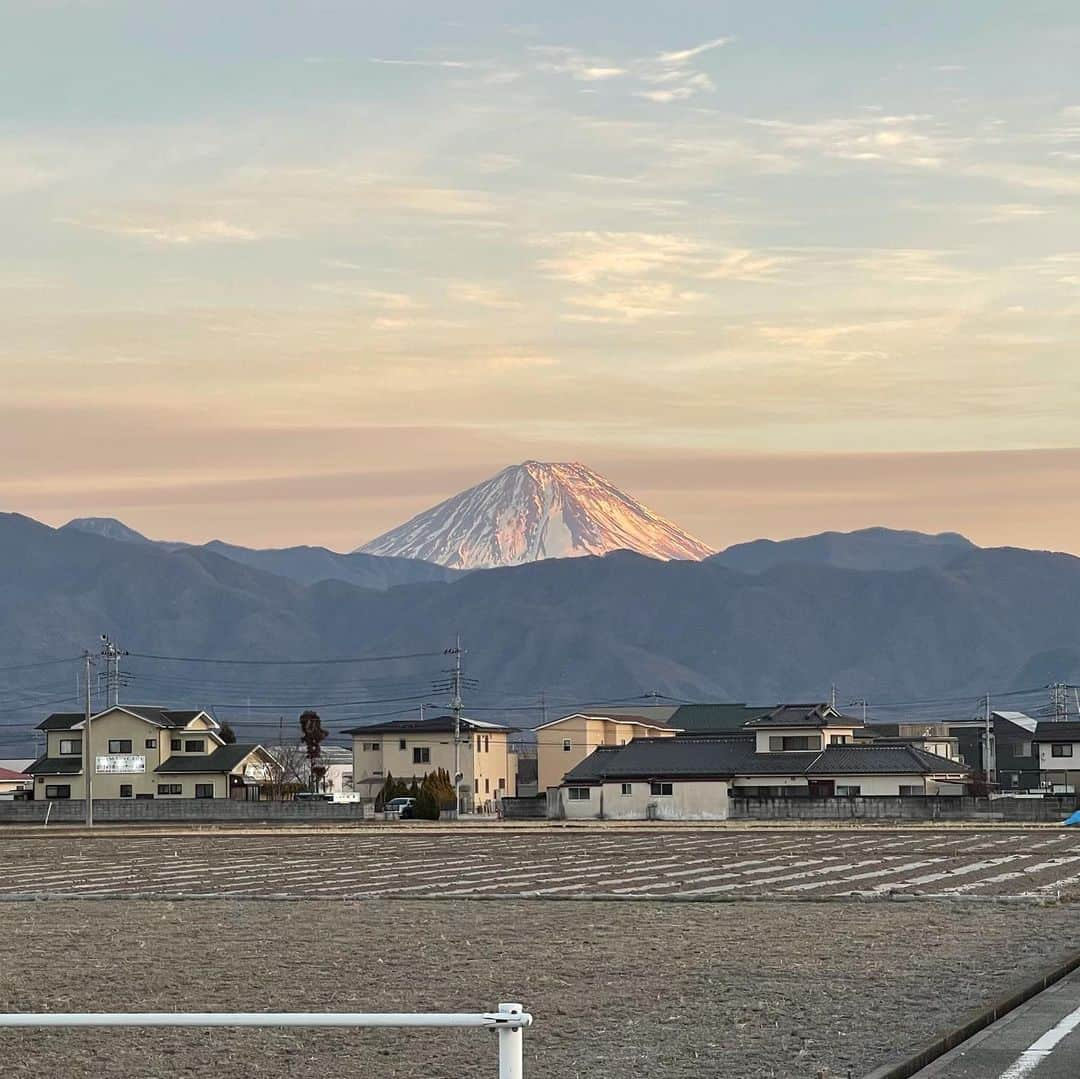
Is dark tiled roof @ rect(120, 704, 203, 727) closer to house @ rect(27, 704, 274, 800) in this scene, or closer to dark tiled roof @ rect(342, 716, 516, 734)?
house @ rect(27, 704, 274, 800)

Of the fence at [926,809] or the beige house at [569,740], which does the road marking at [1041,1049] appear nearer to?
the fence at [926,809]

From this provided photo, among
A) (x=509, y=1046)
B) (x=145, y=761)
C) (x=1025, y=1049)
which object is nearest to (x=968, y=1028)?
(x=1025, y=1049)

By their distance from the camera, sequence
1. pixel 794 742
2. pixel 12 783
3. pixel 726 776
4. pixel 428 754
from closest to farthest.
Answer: pixel 726 776 → pixel 794 742 → pixel 428 754 → pixel 12 783

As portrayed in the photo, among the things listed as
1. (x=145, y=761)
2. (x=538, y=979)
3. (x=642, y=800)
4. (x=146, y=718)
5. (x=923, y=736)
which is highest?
(x=146, y=718)

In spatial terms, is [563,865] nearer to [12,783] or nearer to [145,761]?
[145,761]

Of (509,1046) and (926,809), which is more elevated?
(509,1046)

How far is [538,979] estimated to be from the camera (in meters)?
15.3

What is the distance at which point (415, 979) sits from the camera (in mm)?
15258

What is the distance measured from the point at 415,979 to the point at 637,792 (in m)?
58.4

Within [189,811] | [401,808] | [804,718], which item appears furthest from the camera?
[804,718]

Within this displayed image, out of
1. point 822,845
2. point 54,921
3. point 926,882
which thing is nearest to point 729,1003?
point 54,921

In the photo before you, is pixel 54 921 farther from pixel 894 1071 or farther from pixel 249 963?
pixel 894 1071

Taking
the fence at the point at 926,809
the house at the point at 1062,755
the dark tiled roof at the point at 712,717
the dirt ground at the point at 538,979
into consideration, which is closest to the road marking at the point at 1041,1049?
the dirt ground at the point at 538,979

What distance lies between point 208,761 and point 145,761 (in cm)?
352
